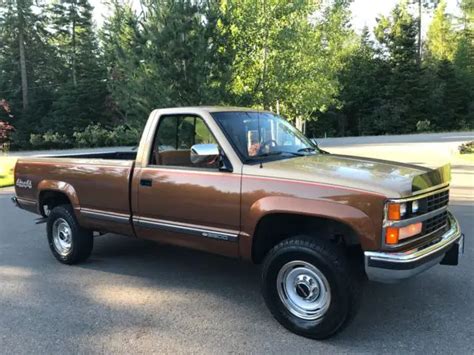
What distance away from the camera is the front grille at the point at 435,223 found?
389 centimetres

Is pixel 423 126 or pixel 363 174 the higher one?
pixel 423 126

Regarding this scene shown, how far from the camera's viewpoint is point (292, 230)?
4305mm

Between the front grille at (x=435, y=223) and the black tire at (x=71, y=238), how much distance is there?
3.94 m

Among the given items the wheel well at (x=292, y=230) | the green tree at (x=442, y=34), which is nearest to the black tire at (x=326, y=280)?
the wheel well at (x=292, y=230)

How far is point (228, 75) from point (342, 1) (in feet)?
74.8

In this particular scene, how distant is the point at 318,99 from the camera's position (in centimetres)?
2075

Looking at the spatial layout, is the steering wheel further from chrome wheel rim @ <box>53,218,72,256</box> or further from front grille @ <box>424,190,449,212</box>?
chrome wheel rim @ <box>53,218,72,256</box>

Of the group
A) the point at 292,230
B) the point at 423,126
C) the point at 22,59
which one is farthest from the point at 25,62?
the point at 292,230

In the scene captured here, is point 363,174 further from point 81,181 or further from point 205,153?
point 81,181

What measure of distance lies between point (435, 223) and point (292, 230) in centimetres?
123

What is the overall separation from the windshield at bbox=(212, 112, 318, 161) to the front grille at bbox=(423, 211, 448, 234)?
4.76 ft

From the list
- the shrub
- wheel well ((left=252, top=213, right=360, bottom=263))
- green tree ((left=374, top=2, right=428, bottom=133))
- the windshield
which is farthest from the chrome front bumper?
green tree ((left=374, top=2, right=428, bottom=133))

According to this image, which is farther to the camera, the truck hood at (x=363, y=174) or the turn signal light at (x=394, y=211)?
the truck hood at (x=363, y=174)

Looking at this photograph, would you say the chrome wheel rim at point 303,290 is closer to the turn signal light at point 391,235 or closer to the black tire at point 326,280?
the black tire at point 326,280
